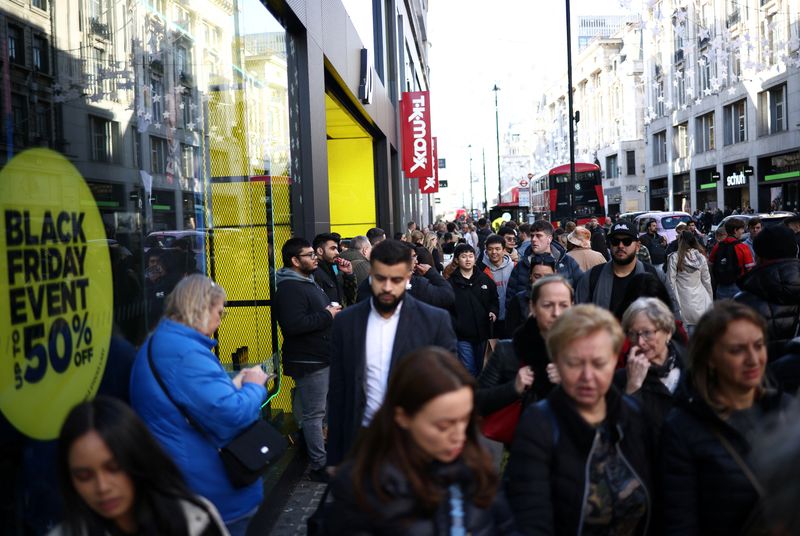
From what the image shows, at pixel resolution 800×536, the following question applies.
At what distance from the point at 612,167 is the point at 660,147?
13.6 meters

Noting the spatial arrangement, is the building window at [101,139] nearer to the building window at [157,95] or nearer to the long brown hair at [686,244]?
the building window at [157,95]

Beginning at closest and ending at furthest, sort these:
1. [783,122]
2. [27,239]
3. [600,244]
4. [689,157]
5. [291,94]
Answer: [27,239] → [291,94] → [600,244] → [783,122] → [689,157]

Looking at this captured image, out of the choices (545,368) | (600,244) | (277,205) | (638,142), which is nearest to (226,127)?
(277,205)

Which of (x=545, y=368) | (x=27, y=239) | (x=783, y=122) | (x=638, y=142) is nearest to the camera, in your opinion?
(x=27, y=239)

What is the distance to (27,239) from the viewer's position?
3.45 metres

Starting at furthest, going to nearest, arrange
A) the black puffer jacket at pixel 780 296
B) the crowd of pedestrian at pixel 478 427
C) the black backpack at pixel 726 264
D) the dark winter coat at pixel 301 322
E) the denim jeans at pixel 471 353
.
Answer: the black backpack at pixel 726 264 → the denim jeans at pixel 471 353 → the dark winter coat at pixel 301 322 → the black puffer jacket at pixel 780 296 → the crowd of pedestrian at pixel 478 427

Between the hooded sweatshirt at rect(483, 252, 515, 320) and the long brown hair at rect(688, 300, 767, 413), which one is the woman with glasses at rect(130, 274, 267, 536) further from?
the hooded sweatshirt at rect(483, 252, 515, 320)

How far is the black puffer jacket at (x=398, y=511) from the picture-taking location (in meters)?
2.36

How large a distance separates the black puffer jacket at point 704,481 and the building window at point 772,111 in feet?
134

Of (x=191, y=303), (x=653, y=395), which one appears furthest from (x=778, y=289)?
Result: (x=191, y=303)

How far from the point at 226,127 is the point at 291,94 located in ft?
8.58

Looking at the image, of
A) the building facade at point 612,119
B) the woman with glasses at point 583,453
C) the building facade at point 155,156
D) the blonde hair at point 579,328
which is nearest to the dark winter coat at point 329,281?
the building facade at point 155,156

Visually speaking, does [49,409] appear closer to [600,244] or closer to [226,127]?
[226,127]

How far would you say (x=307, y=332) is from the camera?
6.67 metres
